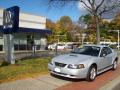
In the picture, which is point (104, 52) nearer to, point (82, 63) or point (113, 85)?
point (113, 85)

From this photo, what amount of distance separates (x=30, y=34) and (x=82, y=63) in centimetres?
3157

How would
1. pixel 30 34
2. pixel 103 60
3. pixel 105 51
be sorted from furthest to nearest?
pixel 30 34
pixel 105 51
pixel 103 60

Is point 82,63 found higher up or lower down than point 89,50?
lower down

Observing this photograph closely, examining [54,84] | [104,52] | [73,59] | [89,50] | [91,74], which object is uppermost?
[89,50]

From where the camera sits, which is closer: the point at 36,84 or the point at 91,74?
the point at 36,84

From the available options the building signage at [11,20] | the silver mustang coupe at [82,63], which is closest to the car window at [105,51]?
the silver mustang coupe at [82,63]

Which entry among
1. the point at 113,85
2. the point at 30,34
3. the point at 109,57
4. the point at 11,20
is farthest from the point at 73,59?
the point at 30,34

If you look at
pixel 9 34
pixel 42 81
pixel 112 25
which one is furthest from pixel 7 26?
pixel 112 25

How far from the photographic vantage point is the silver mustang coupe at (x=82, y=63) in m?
9.21

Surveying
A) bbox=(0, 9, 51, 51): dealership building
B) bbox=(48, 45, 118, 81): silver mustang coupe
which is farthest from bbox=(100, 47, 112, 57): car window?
bbox=(0, 9, 51, 51): dealership building

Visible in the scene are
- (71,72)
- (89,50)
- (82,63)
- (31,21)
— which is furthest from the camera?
(31,21)

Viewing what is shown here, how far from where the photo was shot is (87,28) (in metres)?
80.4

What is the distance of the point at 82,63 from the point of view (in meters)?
9.41

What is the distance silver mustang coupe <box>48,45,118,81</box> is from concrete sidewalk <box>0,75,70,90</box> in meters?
0.38
